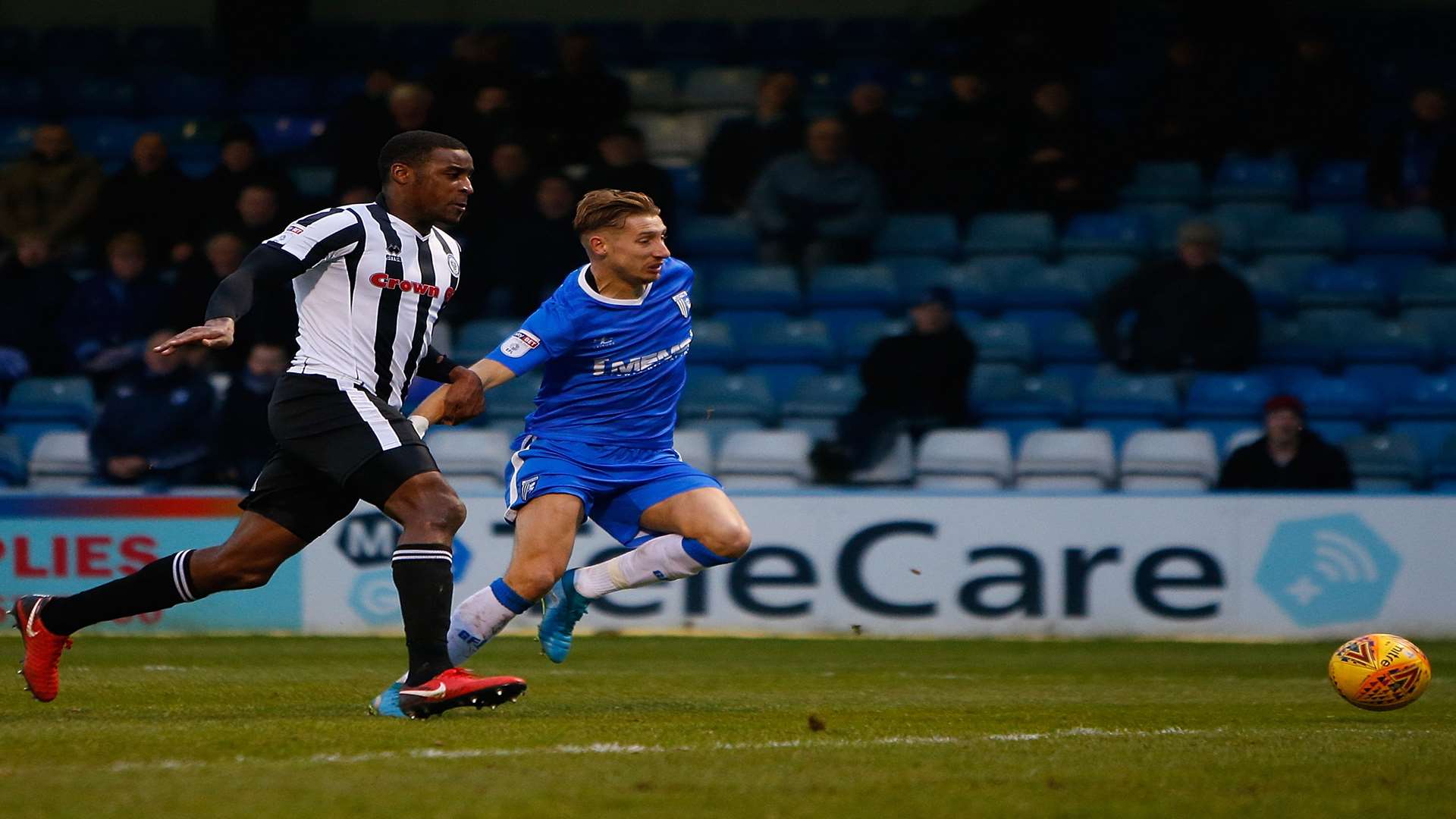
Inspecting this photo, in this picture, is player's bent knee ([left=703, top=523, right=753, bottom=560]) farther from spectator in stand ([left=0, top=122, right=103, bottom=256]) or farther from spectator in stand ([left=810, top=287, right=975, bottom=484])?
spectator in stand ([left=0, top=122, right=103, bottom=256])

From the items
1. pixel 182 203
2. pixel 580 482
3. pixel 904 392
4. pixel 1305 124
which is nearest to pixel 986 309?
pixel 904 392

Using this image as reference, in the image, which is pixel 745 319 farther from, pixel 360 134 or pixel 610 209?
pixel 610 209

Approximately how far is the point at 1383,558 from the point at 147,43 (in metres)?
12.3

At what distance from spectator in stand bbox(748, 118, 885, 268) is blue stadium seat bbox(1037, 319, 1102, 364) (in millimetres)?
1609

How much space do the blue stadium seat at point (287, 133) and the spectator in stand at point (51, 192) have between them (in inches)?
65.8

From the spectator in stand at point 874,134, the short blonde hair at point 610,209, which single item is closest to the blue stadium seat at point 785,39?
the spectator in stand at point 874,134

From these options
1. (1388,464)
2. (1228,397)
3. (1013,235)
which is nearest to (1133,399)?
(1228,397)

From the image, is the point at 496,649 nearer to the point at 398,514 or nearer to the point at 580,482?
the point at 580,482

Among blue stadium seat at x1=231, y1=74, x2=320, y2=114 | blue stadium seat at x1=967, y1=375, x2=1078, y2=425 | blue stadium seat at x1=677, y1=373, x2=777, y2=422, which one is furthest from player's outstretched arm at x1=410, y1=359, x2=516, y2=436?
blue stadium seat at x1=231, y1=74, x2=320, y2=114

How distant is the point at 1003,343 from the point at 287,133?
6.62 m

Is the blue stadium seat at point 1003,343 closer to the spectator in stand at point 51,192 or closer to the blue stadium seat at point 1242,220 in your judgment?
the blue stadium seat at point 1242,220

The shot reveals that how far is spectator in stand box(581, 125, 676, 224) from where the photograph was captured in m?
13.2

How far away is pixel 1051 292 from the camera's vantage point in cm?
1380

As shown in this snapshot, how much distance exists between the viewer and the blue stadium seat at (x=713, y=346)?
13.4 m
